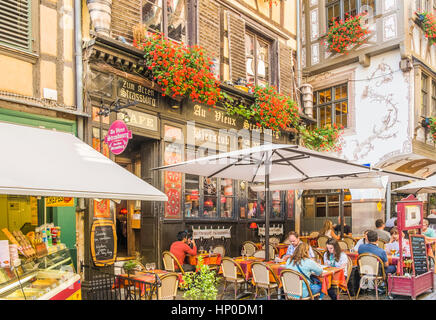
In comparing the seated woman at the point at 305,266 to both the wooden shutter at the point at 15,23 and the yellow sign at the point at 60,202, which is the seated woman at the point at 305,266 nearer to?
the yellow sign at the point at 60,202

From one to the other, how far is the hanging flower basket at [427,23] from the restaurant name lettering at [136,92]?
10537 millimetres

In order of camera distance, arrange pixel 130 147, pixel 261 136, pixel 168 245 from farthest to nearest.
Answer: pixel 261 136
pixel 130 147
pixel 168 245

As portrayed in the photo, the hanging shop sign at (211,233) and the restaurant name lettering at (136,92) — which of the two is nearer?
the restaurant name lettering at (136,92)

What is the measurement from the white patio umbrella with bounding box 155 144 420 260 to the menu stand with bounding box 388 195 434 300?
1.07 meters

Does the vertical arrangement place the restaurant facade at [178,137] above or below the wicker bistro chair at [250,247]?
above

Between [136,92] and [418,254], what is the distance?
21.1ft

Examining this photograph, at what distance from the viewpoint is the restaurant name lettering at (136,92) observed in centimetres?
822

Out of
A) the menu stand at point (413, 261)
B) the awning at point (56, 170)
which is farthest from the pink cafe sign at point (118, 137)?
the menu stand at point (413, 261)

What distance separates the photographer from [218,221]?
10375 millimetres

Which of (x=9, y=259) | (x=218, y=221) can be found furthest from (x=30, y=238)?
(x=218, y=221)

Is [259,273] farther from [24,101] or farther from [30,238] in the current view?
[24,101]

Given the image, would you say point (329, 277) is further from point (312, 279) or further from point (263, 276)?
point (263, 276)

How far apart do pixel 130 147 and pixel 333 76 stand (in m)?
9.31

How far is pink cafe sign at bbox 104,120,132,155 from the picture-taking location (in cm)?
701
